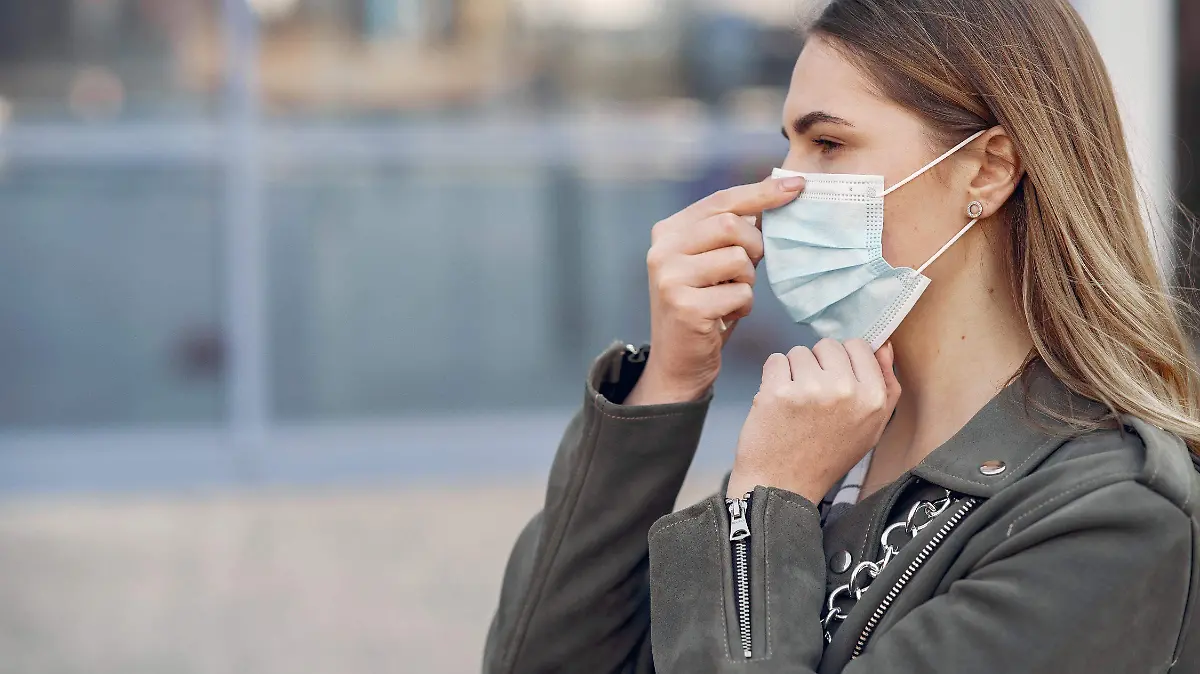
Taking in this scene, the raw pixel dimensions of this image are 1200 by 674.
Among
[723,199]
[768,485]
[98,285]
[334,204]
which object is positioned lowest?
[98,285]

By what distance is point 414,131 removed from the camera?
6176 millimetres

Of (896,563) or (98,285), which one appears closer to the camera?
(896,563)

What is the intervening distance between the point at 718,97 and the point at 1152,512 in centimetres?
502

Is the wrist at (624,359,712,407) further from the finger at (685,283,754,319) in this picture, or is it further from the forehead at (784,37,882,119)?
the forehead at (784,37,882,119)

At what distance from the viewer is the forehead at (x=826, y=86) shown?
1828 mm

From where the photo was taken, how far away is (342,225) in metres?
6.15

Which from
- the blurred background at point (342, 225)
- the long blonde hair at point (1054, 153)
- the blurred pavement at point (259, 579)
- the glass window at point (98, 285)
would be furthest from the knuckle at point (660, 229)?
the glass window at point (98, 285)

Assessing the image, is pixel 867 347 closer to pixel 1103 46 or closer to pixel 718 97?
pixel 1103 46

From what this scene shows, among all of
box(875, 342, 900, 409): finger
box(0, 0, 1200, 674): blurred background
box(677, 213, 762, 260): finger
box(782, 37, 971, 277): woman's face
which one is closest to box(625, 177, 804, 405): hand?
box(677, 213, 762, 260): finger

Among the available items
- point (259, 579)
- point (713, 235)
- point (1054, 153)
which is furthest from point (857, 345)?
point (259, 579)

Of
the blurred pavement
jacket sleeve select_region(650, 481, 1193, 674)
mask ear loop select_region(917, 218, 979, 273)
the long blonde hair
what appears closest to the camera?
jacket sleeve select_region(650, 481, 1193, 674)

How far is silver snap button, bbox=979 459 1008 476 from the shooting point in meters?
1.58

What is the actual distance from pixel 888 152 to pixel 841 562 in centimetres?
62

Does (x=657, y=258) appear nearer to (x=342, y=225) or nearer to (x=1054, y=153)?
(x=1054, y=153)
